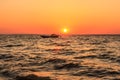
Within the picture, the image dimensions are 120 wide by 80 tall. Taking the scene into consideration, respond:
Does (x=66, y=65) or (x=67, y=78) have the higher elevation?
(x=66, y=65)

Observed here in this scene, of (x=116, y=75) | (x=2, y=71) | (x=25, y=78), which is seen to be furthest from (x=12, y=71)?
(x=116, y=75)

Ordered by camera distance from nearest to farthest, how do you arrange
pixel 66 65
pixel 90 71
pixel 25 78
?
pixel 25 78
pixel 90 71
pixel 66 65

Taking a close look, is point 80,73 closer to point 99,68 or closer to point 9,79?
point 99,68

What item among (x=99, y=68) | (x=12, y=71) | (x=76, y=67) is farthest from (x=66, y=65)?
(x=12, y=71)

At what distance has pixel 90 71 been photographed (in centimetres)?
1653

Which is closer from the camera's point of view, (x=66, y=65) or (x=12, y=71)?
(x=12, y=71)

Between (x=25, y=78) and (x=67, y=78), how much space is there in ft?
7.86

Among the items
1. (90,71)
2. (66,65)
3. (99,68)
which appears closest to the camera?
(90,71)

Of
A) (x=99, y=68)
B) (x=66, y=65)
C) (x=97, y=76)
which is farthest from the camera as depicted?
(x=66, y=65)

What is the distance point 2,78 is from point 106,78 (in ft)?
19.9

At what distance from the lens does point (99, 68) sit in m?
17.7

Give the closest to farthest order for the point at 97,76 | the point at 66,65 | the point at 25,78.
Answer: the point at 25,78
the point at 97,76
the point at 66,65

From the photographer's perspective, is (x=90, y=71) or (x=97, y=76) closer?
(x=97, y=76)

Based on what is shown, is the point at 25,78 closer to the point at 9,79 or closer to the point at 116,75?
the point at 9,79
